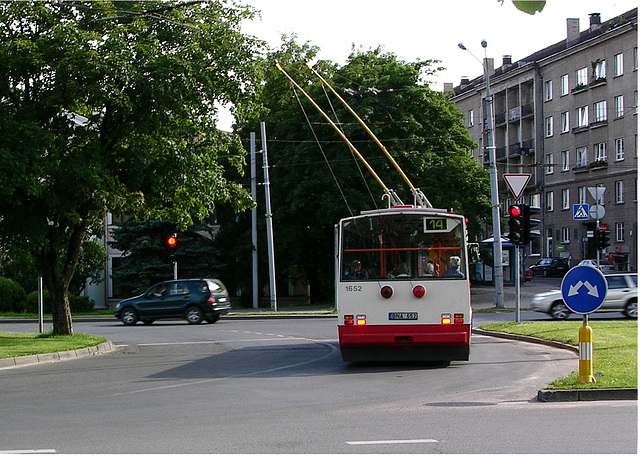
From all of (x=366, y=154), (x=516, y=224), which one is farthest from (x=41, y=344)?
(x=366, y=154)

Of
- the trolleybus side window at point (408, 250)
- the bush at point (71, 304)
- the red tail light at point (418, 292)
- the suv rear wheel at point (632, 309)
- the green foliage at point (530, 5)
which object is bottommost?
the bush at point (71, 304)

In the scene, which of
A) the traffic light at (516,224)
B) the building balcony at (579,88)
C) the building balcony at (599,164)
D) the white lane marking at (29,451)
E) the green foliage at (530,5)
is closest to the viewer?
the green foliage at (530,5)

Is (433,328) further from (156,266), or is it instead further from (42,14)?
(156,266)

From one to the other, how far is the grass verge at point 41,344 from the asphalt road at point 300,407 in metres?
1.10

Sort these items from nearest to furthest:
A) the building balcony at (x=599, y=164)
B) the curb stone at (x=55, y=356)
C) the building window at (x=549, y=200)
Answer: the curb stone at (x=55, y=356) → the building balcony at (x=599, y=164) → the building window at (x=549, y=200)

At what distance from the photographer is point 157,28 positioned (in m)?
21.8

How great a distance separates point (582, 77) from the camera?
212ft

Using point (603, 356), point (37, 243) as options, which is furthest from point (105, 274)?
point (603, 356)

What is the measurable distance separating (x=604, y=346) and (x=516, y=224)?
6397mm

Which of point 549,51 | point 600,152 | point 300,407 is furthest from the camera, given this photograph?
point 549,51

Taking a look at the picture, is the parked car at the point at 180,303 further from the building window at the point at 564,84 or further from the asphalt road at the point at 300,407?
the building window at the point at 564,84

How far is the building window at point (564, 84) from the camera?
67125 millimetres

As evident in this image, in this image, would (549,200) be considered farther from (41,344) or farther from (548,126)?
(41,344)

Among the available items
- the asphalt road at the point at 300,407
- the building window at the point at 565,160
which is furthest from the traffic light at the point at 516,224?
the building window at the point at 565,160
